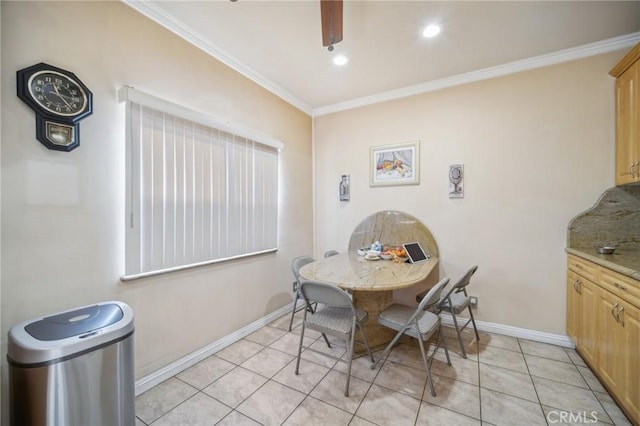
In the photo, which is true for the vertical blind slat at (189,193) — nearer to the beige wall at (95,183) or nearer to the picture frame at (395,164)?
the beige wall at (95,183)

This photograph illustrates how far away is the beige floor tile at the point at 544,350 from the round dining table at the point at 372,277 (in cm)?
112

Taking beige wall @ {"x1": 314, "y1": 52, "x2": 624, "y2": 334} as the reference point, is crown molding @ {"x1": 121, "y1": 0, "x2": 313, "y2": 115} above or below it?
above

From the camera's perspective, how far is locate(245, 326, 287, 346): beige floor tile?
263 centimetres

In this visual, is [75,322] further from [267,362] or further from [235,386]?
[267,362]

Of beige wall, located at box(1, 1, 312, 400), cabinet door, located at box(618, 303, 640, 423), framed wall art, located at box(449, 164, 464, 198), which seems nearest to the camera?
beige wall, located at box(1, 1, 312, 400)

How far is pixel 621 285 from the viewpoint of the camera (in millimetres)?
1644

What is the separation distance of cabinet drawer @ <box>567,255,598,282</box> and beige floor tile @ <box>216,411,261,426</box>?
2675 mm

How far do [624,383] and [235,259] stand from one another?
2.99m

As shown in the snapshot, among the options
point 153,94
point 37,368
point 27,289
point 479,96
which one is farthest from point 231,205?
point 479,96

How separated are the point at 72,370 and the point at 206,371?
46.9 inches

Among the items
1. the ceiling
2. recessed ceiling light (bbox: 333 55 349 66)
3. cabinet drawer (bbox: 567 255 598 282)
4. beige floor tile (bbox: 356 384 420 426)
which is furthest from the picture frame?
beige floor tile (bbox: 356 384 420 426)

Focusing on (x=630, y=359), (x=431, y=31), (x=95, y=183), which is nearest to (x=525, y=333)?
(x=630, y=359)

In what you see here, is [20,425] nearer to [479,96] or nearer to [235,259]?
[235,259]

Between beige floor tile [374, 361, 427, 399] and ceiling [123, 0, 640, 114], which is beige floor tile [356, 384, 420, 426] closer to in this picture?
beige floor tile [374, 361, 427, 399]
